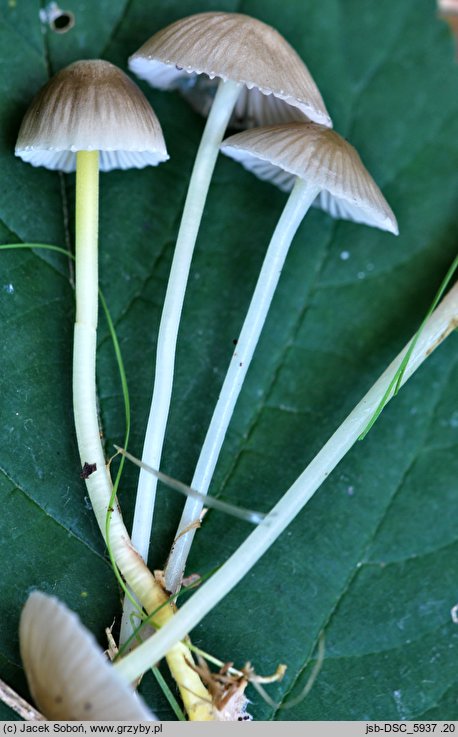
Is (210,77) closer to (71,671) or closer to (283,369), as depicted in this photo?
(283,369)

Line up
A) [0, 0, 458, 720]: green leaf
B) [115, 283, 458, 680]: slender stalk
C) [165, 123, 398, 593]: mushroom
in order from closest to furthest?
Result: [115, 283, 458, 680]: slender stalk → [165, 123, 398, 593]: mushroom → [0, 0, 458, 720]: green leaf

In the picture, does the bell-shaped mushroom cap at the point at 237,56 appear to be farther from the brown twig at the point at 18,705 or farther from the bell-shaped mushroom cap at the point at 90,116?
the brown twig at the point at 18,705

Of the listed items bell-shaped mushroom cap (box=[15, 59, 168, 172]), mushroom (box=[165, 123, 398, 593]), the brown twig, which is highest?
bell-shaped mushroom cap (box=[15, 59, 168, 172])

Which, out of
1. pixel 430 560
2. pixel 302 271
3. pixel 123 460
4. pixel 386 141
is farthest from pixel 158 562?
pixel 386 141

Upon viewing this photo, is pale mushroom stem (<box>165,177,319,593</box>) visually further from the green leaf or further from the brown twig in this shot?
the brown twig

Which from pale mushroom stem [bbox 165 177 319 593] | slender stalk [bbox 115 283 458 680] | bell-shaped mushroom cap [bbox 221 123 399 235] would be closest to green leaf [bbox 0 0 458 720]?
pale mushroom stem [bbox 165 177 319 593]
